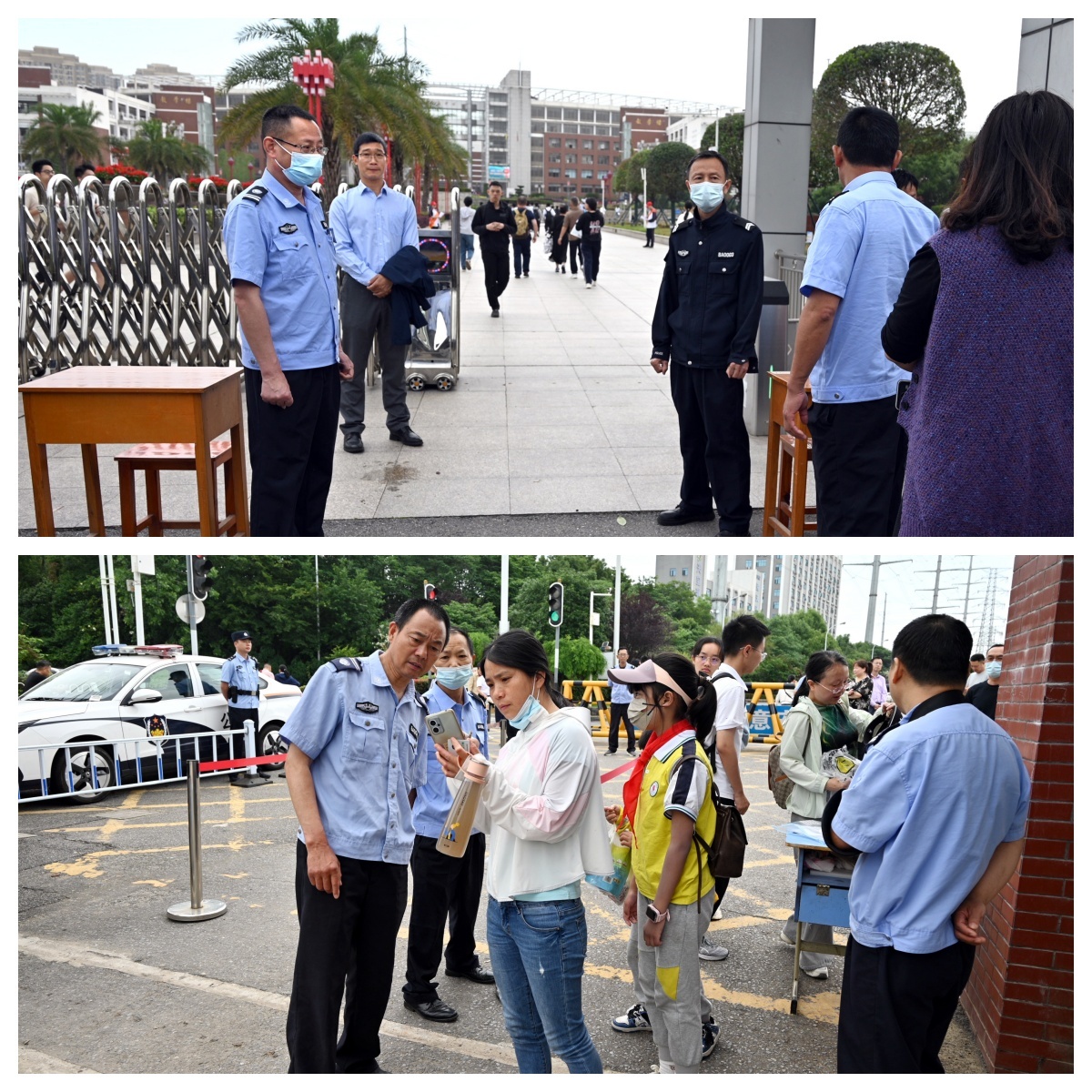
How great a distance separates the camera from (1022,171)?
2664mm

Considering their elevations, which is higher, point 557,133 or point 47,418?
point 557,133

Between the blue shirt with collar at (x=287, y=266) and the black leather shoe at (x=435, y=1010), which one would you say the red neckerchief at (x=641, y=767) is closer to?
the black leather shoe at (x=435, y=1010)

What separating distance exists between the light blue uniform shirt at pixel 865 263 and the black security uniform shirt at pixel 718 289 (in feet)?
4.75

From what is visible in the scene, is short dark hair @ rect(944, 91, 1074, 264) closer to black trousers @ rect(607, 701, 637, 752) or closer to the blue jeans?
the blue jeans

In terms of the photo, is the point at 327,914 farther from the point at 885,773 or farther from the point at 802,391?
the point at 802,391

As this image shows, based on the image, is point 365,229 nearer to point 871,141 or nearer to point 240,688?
point 871,141

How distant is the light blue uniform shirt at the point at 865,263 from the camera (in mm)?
3666

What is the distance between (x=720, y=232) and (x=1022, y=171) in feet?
9.14

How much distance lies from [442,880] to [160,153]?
6345 centimetres

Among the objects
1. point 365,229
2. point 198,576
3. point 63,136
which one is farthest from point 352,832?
point 63,136

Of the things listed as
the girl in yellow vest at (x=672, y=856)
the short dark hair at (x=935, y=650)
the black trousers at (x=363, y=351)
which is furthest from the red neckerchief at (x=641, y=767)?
the black trousers at (x=363, y=351)

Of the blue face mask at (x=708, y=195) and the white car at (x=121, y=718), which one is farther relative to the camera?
the white car at (x=121, y=718)

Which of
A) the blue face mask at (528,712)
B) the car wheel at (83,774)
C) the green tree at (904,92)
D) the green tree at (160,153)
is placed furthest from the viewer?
the green tree at (160,153)
